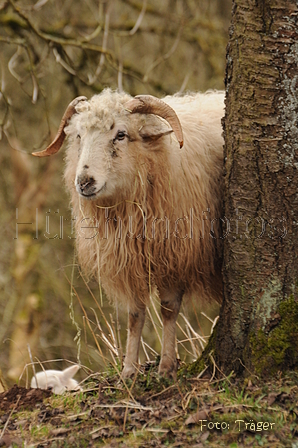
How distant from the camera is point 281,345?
333cm

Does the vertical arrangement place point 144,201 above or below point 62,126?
below

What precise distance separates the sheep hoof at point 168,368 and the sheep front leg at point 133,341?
19 cm

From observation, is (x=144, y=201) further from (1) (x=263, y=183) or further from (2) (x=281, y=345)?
(2) (x=281, y=345)

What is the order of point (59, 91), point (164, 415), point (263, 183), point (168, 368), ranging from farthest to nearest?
point (59, 91), point (168, 368), point (263, 183), point (164, 415)

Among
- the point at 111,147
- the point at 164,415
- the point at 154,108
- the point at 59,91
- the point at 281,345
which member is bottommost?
the point at 164,415

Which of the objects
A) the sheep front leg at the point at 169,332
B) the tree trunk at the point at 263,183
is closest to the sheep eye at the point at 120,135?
the tree trunk at the point at 263,183

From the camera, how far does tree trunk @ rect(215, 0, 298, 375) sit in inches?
133

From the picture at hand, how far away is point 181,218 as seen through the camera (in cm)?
385

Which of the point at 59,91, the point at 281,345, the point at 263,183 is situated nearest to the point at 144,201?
the point at 263,183

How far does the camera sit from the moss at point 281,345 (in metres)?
3.33

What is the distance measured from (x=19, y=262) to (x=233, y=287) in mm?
→ 6136

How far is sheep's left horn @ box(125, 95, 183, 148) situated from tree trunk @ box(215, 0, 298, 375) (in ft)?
1.15

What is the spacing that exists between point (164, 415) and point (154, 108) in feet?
5.98

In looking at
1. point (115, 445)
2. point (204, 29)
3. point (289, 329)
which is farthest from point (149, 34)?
point (115, 445)
